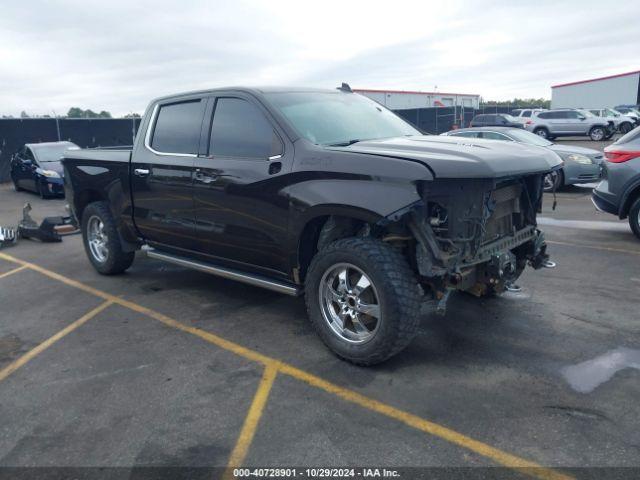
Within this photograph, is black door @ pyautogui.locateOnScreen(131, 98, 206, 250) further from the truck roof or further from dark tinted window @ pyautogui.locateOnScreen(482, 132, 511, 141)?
dark tinted window @ pyautogui.locateOnScreen(482, 132, 511, 141)

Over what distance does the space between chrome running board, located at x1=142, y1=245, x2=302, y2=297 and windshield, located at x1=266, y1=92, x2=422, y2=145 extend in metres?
1.20

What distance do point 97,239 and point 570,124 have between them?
28560 millimetres

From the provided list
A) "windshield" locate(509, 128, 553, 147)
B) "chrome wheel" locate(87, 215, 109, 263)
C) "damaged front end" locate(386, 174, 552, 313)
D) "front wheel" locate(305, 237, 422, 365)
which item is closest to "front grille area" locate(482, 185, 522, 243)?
"damaged front end" locate(386, 174, 552, 313)

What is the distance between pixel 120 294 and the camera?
6016 millimetres

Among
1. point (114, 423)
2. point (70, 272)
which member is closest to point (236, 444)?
point (114, 423)

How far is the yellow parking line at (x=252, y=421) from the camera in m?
2.94

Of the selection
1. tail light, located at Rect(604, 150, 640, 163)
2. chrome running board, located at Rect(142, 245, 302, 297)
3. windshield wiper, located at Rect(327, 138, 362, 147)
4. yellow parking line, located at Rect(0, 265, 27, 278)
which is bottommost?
yellow parking line, located at Rect(0, 265, 27, 278)

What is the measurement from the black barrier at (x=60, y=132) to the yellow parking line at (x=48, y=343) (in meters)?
14.6

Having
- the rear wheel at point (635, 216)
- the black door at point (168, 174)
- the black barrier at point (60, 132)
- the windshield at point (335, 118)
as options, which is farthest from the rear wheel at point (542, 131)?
the black door at point (168, 174)

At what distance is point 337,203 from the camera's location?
151 inches

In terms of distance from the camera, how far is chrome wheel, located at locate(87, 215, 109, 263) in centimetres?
669

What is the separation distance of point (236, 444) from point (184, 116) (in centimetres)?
340

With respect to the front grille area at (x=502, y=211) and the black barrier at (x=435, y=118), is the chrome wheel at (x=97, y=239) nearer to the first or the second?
the front grille area at (x=502, y=211)

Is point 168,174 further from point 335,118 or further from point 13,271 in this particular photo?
point 13,271
